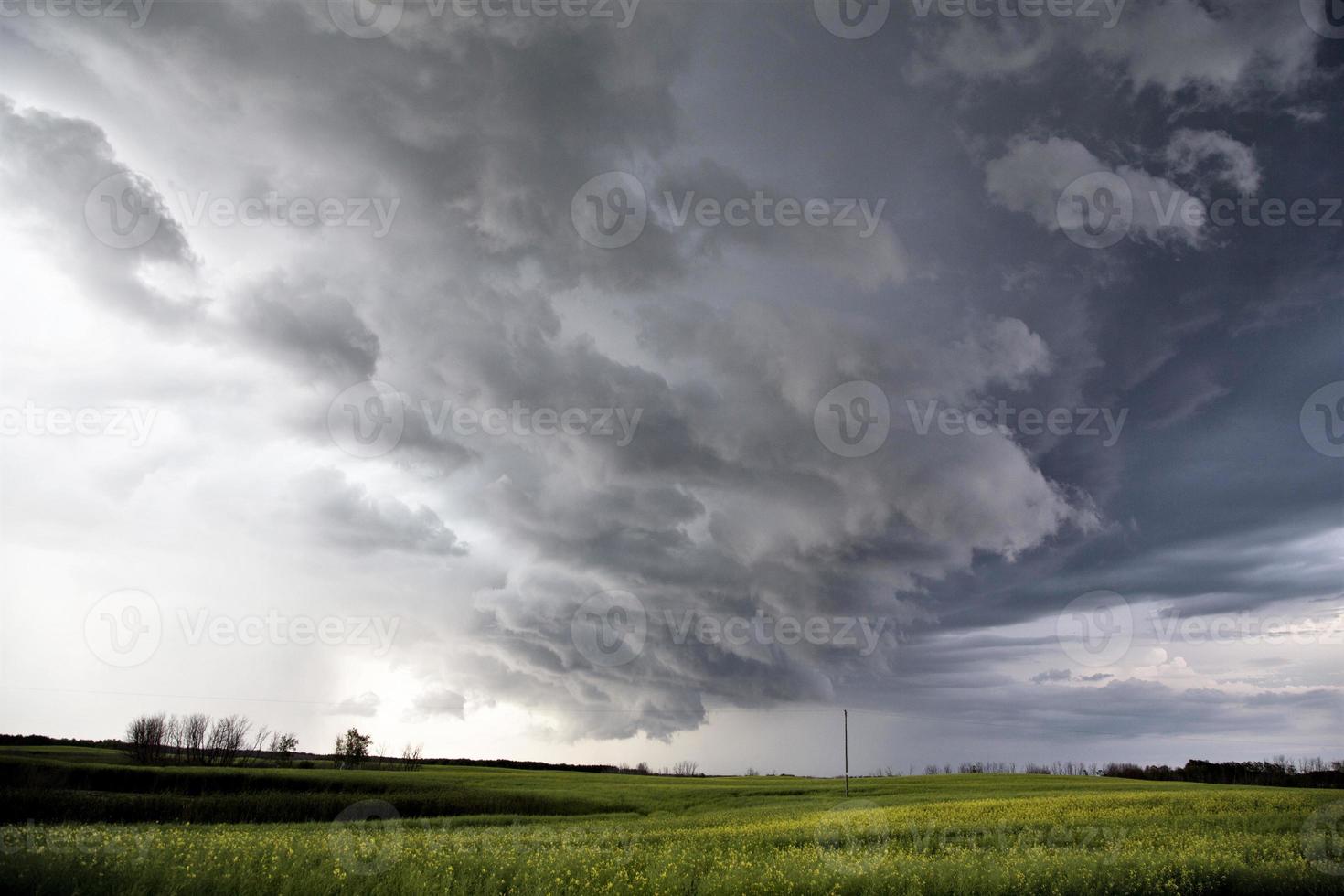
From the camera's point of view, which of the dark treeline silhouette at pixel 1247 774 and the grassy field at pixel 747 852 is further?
the dark treeline silhouette at pixel 1247 774

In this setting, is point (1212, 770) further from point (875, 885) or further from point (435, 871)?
point (435, 871)

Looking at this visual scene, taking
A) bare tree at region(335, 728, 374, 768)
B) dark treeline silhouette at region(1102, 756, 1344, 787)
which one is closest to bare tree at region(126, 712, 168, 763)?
bare tree at region(335, 728, 374, 768)

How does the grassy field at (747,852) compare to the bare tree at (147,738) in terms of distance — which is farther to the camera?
the bare tree at (147,738)

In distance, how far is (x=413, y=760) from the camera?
14875 centimetres

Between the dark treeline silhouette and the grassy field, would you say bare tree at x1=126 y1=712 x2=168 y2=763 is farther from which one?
the dark treeline silhouette

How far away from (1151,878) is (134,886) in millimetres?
20629

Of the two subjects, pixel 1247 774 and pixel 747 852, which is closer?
pixel 747 852

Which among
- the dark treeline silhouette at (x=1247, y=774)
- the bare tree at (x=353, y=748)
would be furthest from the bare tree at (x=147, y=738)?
the dark treeline silhouette at (x=1247, y=774)

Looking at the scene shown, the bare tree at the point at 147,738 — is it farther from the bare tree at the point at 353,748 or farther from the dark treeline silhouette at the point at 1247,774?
the dark treeline silhouette at the point at 1247,774

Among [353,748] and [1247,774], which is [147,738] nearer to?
[353,748]

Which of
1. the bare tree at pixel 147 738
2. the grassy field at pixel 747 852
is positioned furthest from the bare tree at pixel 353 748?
the grassy field at pixel 747 852

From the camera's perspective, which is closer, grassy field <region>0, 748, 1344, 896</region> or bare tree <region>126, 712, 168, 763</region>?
grassy field <region>0, 748, 1344, 896</region>

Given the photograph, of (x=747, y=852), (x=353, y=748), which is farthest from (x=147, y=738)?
(x=747, y=852)

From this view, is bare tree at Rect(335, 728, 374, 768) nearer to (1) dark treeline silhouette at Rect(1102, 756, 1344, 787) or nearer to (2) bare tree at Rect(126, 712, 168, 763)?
(2) bare tree at Rect(126, 712, 168, 763)
